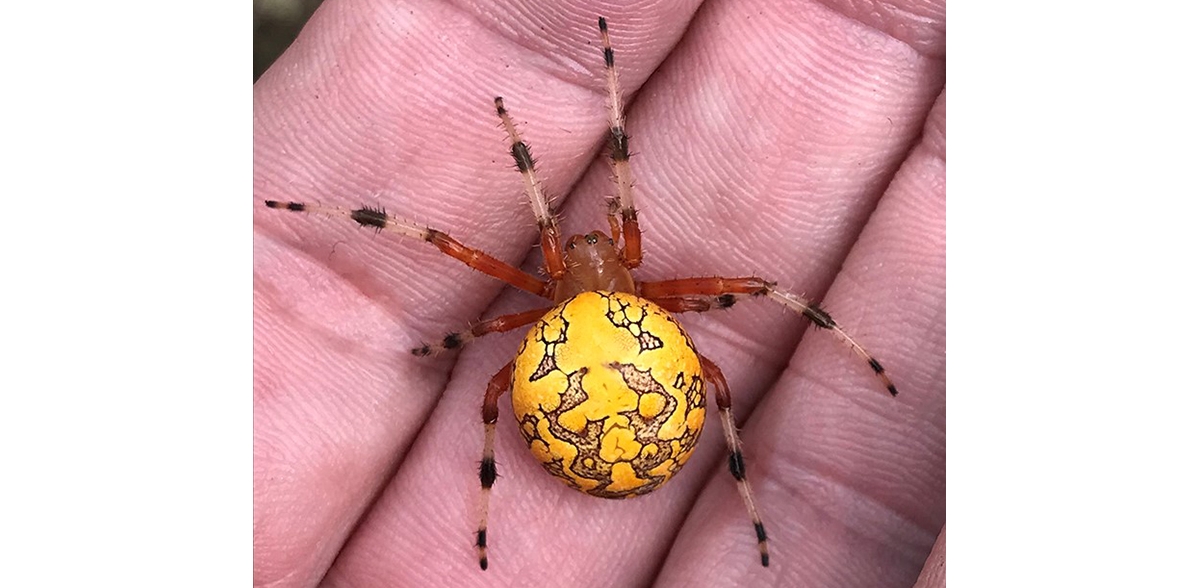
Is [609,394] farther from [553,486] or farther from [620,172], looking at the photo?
[620,172]

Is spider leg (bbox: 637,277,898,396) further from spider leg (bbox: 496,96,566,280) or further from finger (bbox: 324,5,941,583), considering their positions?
spider leg (bbox: 496,96,566,280)

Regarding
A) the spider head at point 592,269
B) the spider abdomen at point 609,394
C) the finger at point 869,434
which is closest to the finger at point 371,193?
the spider head at point 592,269

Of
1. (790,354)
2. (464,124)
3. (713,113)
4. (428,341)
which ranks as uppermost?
(713,113)

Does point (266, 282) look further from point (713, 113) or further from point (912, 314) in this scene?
point (912, 314)

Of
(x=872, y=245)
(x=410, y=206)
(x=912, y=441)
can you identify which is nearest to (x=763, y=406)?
(x=912, y=441)

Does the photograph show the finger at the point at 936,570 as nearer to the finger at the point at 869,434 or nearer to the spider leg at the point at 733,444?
the finger at the point at 869,434

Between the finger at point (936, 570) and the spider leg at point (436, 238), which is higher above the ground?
the finger at point (936, 570)

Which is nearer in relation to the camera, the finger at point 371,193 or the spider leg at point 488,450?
the finger at point 371,193

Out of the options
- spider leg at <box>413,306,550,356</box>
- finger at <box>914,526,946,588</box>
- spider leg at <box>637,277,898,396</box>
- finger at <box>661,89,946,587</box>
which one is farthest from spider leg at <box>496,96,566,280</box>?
finger at <box>914,526,946,588</box>
